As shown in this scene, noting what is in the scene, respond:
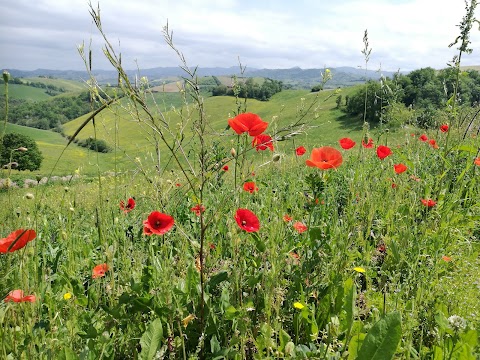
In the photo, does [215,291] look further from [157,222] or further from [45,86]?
[45,86]

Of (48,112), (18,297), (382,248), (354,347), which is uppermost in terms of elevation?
(18,297)

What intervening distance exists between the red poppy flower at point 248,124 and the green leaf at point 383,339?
3.09 feet

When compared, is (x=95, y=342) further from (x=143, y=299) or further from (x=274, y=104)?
(x=274, y=104)

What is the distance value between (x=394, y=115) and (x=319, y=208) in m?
1.48

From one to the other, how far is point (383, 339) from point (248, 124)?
3.45 feet

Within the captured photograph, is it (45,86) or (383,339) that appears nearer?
(383,339)

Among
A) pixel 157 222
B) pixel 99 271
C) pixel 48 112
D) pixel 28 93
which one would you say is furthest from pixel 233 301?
pixel 28 93

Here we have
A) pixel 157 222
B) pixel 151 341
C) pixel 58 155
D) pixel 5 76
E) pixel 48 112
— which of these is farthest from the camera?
pixel 48 112

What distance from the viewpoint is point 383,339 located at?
1421mm

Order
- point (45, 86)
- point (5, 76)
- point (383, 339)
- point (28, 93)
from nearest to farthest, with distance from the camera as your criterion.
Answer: point (5, 76) → point (383, 339) → point (28, 93) → point (45, 86)

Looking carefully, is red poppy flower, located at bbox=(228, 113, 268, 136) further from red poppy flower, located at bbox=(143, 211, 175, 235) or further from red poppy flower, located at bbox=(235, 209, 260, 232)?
red poppy flower, located at bbox=(143, 211, 175, 235)

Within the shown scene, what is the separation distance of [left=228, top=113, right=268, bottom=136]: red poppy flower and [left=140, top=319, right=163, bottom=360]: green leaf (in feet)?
2.96

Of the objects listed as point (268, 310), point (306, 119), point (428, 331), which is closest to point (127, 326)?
point (268, 310)

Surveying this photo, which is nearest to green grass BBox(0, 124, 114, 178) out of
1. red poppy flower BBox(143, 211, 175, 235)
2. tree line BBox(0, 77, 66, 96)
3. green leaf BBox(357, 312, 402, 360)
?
red poppy flower BBox(143, 211, 175, 235)
